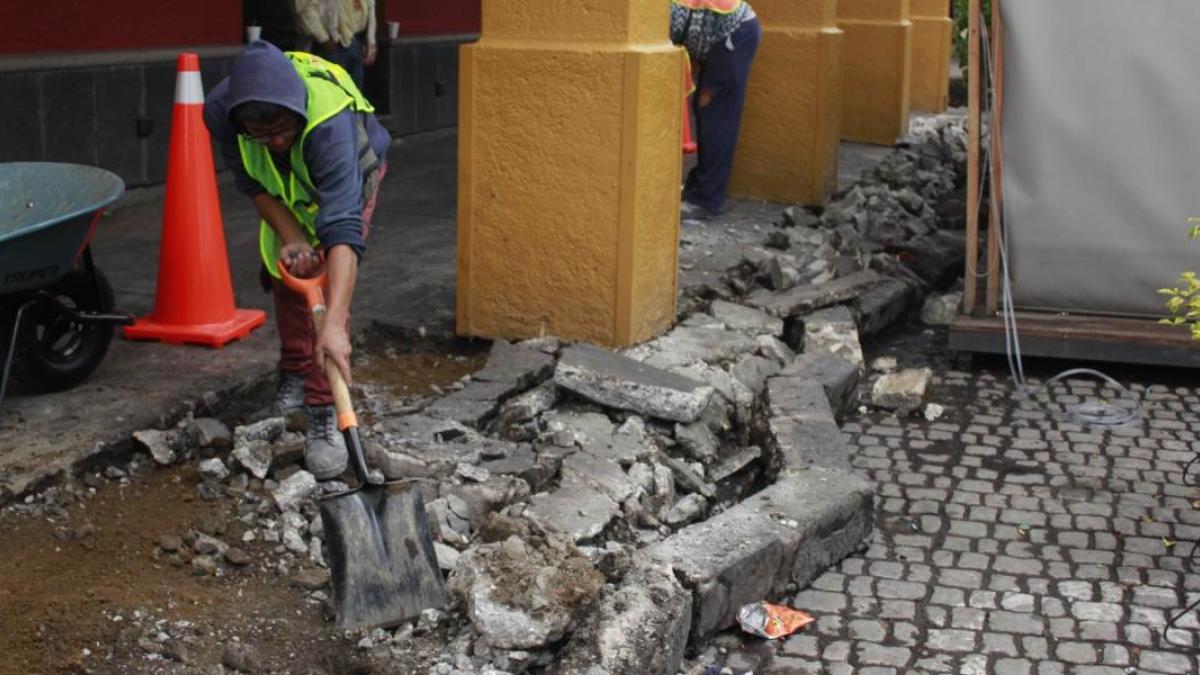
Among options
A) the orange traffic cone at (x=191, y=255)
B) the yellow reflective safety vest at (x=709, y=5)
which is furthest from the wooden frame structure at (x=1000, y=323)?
the orange traffic cone at (x=191, y=255)

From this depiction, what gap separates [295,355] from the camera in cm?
518

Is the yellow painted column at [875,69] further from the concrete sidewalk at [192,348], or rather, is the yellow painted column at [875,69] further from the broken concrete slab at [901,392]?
the broken concrete slab at [901,392]

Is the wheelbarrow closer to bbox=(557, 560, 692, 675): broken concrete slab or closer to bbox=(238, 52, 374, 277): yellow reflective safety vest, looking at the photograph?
bbox=(238, 52, 374, 277): yellow reflective safety vest

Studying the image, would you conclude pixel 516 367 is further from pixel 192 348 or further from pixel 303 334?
pixel 192 348

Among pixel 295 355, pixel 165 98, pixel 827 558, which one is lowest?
pixel 827 558

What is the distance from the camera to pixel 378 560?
401 cm

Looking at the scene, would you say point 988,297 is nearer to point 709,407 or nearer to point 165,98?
point 709,407

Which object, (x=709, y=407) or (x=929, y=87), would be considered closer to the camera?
(x=709, y=407)

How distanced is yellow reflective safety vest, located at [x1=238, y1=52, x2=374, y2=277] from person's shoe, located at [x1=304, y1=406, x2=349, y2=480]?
1.54 ft

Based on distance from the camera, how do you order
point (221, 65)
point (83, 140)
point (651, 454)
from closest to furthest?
point (651, 454), point (83, 140), point (221, 65)

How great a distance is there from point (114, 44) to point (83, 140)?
2.25 feet

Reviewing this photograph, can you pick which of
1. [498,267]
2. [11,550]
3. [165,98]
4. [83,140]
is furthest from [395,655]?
[165,98]

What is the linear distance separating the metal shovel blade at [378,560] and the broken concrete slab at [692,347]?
7.14 feet

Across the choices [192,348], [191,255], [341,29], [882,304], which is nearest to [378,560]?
[192,348]
